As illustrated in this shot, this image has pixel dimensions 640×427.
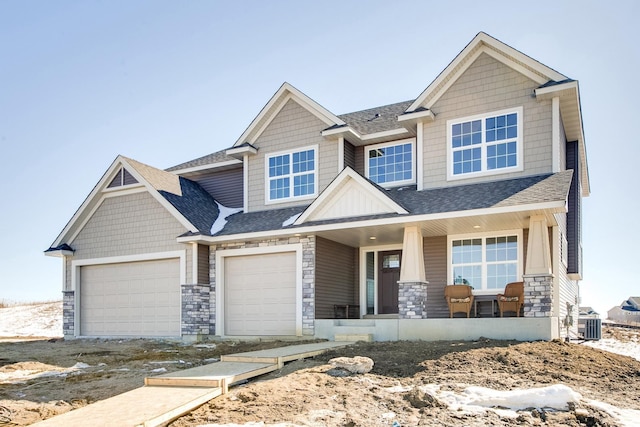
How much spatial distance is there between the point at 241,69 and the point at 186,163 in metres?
8.06

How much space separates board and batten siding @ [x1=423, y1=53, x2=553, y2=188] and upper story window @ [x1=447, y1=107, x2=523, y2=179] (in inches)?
5.3

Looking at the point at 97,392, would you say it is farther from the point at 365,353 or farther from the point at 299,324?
the point at 299,324

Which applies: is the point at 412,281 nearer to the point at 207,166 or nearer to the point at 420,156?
the point at 420,156

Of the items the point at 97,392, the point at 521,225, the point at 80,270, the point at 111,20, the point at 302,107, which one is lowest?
the point at 97,392

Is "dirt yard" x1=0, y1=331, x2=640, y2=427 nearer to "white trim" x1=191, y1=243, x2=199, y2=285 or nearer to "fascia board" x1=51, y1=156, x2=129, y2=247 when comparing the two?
"white trim" x1=191, y1=243, x2=199, y2=285

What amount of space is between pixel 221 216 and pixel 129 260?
10.5 feet

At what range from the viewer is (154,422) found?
6.36 meters

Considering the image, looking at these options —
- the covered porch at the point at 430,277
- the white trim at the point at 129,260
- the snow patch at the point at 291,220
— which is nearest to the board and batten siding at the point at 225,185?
the white trim at the point at 129,260

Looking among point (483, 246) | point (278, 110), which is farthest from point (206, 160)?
point (483, 246)

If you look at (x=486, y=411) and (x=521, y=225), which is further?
(x=521, y=225)

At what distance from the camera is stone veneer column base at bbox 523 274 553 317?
468 inches

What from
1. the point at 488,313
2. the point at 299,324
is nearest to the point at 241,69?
the point at 299,324

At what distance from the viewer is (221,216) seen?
17.9 m

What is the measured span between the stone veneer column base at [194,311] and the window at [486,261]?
7.26 metres
